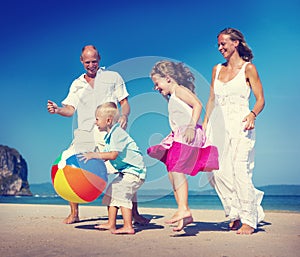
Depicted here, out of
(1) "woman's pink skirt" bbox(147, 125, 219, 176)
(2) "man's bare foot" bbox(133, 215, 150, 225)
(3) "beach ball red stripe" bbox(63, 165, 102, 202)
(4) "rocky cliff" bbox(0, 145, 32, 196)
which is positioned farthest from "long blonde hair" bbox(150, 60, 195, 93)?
(4) "rocky cliff" bbox(0, 145, 32, 196)

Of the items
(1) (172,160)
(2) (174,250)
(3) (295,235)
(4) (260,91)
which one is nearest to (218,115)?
(4) (260,91)

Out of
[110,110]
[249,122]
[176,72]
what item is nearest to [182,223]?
[249,122]

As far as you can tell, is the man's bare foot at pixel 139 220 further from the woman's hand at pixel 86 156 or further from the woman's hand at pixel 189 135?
the woman's hand at pixel 189 135

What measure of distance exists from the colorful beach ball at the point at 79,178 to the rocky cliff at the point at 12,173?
8649 cm

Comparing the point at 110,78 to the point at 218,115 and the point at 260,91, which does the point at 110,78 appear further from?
the point at 260,91

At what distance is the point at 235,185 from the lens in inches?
199

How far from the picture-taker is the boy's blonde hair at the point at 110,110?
4988 mm

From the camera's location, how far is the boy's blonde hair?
16.4 ft

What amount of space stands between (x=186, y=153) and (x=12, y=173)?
96.5m

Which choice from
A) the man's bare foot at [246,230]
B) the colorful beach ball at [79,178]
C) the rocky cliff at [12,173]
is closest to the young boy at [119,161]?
the colorful beach ball at [79,178]

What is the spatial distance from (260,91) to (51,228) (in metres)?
2.79

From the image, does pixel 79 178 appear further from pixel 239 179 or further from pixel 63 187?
pixel 239 179

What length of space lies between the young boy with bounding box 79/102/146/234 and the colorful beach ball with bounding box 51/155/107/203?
119 millimetres

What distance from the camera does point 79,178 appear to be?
4641 mm
